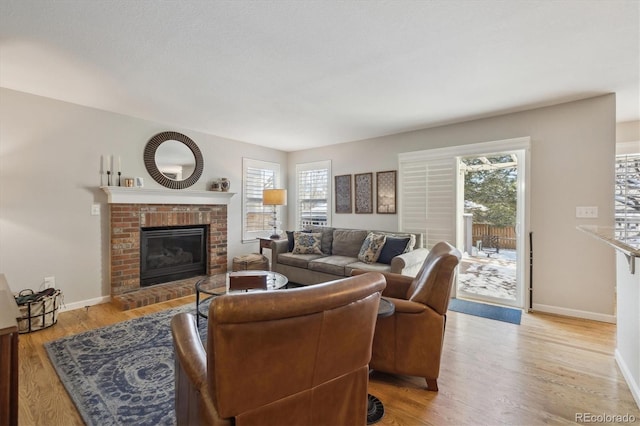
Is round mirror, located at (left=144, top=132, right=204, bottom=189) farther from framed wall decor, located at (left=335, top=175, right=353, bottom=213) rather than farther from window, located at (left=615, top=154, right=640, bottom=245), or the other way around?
window, located at (left=615, top=154, right=640, bottom=245)

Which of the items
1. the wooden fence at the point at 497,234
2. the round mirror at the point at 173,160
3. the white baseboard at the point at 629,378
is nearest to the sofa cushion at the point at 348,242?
the wooden fence at the point at 497,234

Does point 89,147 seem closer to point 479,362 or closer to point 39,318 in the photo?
point 39,318

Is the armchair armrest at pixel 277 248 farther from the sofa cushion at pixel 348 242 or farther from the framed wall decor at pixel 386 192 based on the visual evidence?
the framed wall decor at pixel 386 192

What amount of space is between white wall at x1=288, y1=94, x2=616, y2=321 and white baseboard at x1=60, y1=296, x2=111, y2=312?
16.8 feet

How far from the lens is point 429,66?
244cm

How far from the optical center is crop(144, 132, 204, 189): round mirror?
405 cm

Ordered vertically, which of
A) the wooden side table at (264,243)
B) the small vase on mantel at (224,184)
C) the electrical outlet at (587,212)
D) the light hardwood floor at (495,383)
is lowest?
the light hardwood floor at (495,383)

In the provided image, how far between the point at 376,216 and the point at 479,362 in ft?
8.98

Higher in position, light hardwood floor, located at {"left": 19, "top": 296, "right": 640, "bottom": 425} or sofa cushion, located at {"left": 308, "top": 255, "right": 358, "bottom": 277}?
sofa cushion, located at {"left": 308, "top": 255, "right": 358, "bottom": 277}

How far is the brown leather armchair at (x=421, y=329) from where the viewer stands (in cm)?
191

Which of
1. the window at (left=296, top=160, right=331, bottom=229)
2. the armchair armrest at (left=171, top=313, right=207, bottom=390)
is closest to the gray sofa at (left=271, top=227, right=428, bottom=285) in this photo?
the window at (left=296, top=160, right=331, bottom=229)

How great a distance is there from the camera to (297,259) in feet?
13.8

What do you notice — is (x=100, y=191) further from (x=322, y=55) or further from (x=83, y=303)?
(x=322, y=55)

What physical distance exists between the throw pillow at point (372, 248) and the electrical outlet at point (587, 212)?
2.11 m
